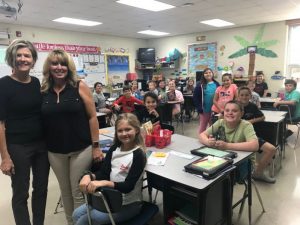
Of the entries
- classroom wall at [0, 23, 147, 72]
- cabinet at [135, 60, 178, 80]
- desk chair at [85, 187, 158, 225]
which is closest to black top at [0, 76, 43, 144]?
desk chair at [85, 187, 158, 225]

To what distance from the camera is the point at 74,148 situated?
1732 millimetres

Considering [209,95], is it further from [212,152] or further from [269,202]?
[212,152]

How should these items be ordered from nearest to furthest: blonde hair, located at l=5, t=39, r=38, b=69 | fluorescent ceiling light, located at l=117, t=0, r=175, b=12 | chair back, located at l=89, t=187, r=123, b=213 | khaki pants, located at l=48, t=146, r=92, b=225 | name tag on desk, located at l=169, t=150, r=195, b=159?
chair back, located at l=89, t=187, r=123, b=213
blonde hair, located at l=5, t=39, r=38, b=69
khaki pants, located at l=48, t=146, r=92, b=225
name tag on desk, located at l=169, t=150, r=195, b=159
fluorescent ceiling light, located at l=117, t=0, r=175, b=12

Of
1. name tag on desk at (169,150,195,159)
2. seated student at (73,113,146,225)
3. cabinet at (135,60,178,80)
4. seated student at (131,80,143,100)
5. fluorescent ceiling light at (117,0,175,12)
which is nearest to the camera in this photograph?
seated student at (73,113,146,225)

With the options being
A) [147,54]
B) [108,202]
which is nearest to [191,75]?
[147,54]

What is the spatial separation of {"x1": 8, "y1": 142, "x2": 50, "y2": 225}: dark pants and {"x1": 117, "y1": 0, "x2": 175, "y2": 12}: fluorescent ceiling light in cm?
393

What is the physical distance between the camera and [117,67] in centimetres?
938

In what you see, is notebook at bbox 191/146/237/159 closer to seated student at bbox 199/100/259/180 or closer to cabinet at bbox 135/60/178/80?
seated student at bbox 199/100/259/180

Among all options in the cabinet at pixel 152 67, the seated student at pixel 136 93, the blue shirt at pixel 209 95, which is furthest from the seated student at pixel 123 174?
the cabinet at pixel 152 67

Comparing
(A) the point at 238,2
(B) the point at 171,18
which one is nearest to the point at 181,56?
(B) the point at 171,18

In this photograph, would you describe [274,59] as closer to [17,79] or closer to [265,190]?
[265,190]

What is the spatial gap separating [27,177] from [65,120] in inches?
20.9

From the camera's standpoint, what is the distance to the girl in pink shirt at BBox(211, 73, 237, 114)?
4027 millimetres

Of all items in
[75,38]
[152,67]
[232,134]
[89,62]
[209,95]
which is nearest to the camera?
[232,134]
